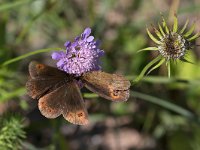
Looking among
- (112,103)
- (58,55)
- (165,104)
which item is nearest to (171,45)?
(58,55)

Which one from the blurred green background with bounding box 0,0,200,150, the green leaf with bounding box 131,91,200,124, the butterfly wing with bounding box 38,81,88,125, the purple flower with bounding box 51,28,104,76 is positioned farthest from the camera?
the blurred green background with bounding box 0,0,200,150

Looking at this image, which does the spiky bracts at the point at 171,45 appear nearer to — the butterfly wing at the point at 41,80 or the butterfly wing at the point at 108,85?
the butterfly wing at the point at 108,85

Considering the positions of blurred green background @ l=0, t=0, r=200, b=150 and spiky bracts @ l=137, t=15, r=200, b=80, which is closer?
spiky bracts @ l=137, t=15, r=200, b=80

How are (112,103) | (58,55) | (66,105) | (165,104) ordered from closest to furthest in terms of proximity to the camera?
1. (66,105)
2. (58,55)
3. (165,104)
4. (112,103)

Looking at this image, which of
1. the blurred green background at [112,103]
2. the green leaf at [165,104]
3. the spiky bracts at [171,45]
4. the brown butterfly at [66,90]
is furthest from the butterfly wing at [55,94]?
the blurred green background at [112,103]

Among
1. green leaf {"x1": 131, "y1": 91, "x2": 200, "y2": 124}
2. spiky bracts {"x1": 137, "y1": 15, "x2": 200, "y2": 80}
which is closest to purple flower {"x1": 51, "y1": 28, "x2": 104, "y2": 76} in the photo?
spiky bracts {"x1": 137, "y1": 15, "x2": 200, "y2": 80}

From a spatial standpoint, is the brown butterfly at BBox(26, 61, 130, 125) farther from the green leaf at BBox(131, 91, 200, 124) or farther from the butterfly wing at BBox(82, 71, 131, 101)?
the green leaf at BBox(131, 91, 200, 124)

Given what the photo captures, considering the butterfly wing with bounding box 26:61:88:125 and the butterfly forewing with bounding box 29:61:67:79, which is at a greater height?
the butterfly forewing with bounding box 29:61:67:79

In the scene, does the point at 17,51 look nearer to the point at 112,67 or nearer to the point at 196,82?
the point at 112,67

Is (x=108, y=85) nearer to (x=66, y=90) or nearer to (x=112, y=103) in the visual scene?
(x=66, y=90)
